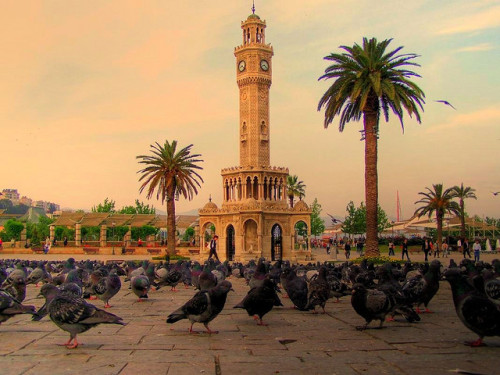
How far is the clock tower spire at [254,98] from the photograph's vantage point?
54531mm

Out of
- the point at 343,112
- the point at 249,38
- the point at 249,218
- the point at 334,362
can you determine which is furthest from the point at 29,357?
the point at 249,38

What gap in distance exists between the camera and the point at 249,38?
186ft

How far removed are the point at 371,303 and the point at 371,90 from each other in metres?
20.8

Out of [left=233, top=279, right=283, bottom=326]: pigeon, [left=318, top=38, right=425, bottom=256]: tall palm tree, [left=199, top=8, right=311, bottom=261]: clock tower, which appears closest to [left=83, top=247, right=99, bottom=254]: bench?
[left=199, top=8, right=311, bottom=261]: clock tower

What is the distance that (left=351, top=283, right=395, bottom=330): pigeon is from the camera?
31.2 ft

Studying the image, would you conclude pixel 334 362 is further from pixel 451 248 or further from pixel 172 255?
pixel 451 248

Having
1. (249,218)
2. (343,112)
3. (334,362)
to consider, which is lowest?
(334,362)

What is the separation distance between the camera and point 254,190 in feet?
180

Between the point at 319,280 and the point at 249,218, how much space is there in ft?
125

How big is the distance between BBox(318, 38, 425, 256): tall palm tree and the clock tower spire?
84.1ft

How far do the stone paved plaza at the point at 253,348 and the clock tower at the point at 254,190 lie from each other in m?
39.1

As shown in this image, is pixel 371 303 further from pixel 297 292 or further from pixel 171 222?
pixel 171 222

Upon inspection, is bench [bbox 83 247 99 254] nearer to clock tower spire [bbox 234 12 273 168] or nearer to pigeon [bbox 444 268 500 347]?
clock tower spire [bbox 234 12 273 168]

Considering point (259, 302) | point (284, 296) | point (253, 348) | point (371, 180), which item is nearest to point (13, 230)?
point (371, 180)
